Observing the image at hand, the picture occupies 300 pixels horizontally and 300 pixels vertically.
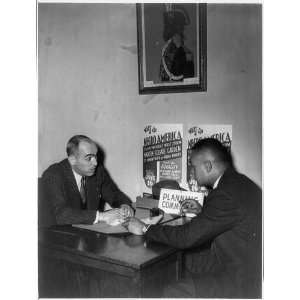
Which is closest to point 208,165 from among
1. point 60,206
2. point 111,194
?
point 60,206

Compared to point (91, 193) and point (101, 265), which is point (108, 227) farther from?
point (91, 193)

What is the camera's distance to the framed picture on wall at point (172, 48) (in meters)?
2.91

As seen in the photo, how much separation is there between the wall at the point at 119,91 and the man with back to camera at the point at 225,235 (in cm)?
90

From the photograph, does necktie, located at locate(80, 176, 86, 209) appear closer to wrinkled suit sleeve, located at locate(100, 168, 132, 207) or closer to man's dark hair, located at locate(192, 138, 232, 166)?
wrinkled suit sleeve, located at locate(100, 168, 132, 207)

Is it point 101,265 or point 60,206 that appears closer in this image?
point 101,265

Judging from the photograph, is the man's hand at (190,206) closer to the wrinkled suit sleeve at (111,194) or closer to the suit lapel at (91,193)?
the wrinkled suit sleeve at (111,194)

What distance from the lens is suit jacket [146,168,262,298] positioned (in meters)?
1.99

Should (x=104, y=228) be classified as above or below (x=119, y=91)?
below

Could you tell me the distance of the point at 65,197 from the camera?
2590 mm

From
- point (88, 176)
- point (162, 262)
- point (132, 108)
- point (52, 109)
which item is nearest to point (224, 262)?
point (162, 262)

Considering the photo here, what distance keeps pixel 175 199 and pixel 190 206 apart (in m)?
0.14

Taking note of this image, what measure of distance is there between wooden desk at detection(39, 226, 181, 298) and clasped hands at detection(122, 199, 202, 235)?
0.20ft

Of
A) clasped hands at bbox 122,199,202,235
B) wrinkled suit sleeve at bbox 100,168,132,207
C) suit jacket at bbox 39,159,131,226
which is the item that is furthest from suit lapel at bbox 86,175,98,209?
clasped hands at bbox 122,199,202,235

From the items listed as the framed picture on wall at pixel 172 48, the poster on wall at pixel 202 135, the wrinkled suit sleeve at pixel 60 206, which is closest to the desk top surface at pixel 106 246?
the wrinkled suit sleeve at pixel 60 206
